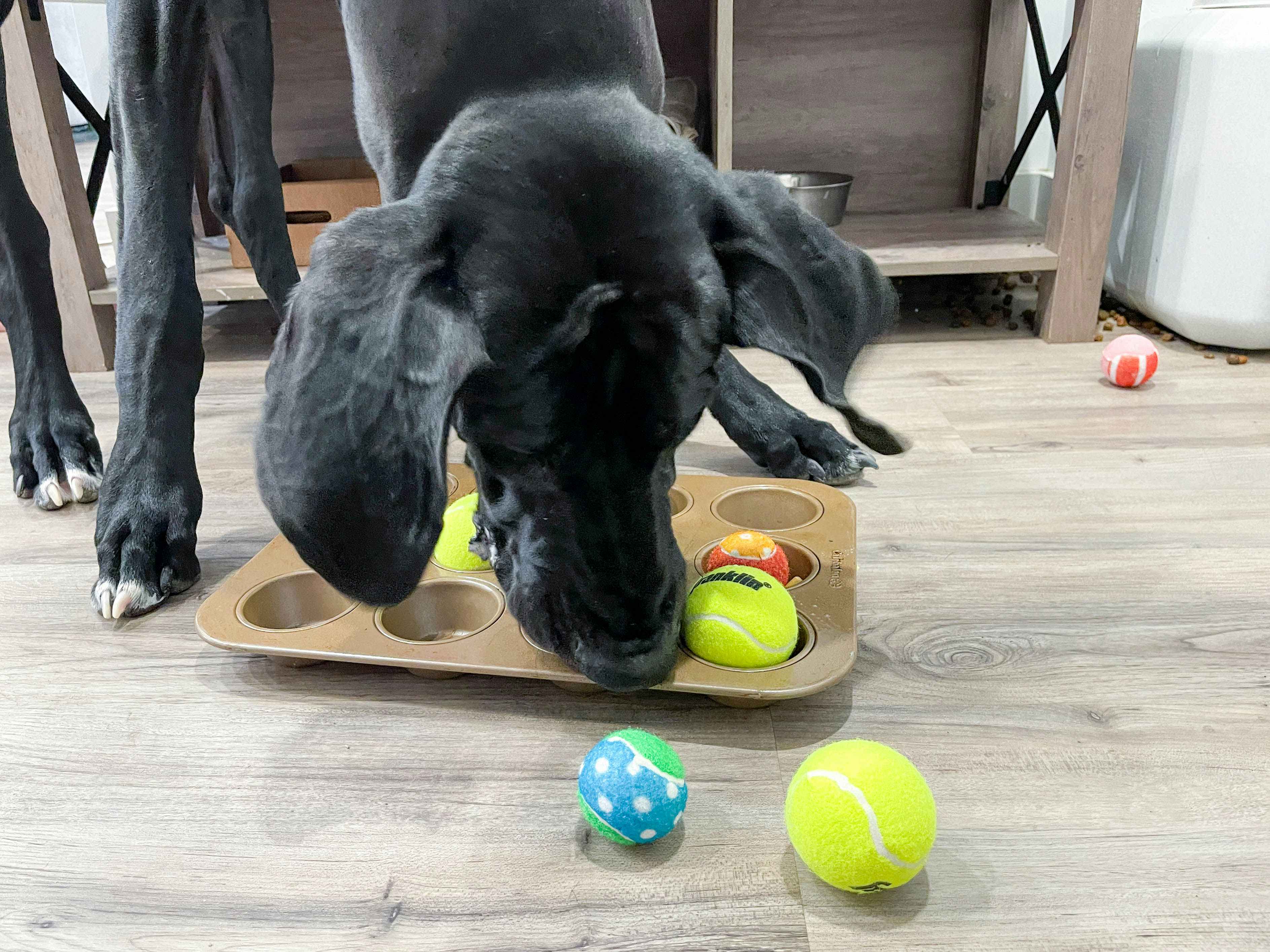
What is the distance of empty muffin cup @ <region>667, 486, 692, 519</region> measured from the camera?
59.6 inches

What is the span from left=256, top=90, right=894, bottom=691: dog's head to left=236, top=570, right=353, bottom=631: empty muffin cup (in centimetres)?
42

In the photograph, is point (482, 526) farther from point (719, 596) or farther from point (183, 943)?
point (183, 943)

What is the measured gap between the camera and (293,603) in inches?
53.8

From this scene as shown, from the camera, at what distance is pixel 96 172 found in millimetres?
2783

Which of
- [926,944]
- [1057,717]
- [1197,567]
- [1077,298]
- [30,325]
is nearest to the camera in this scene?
[926,944]

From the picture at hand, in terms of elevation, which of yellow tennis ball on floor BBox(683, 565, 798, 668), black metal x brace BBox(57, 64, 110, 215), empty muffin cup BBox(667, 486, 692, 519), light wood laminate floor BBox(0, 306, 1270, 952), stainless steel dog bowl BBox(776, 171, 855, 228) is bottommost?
light wood laminate floor BBox(0, 306, 1270, 952)

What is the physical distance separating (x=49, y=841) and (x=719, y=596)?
763 mm

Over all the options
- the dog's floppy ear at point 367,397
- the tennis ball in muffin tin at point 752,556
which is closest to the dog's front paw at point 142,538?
the dog's floppy ear at point 367,397

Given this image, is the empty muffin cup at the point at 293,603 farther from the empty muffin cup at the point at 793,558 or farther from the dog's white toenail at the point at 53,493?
the dog's white toenail at the point at 53,493

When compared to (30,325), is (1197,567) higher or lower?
lower

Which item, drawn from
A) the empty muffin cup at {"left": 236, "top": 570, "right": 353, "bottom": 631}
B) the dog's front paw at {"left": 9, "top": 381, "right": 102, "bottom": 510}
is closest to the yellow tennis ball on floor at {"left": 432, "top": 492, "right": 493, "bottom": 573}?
the empty muffin cup at {"left": 236, "top": 570, "right": 353, "bottom": 631}

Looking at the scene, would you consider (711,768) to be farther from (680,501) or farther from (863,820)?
(680,501)

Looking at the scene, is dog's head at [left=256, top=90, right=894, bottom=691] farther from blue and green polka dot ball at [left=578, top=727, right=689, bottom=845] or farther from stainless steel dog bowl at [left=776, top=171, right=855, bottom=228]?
stainless steel dog bowl at [left=776, top=171, right=855, bottom=228]

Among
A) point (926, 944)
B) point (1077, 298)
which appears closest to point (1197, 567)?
point (926, 944)
